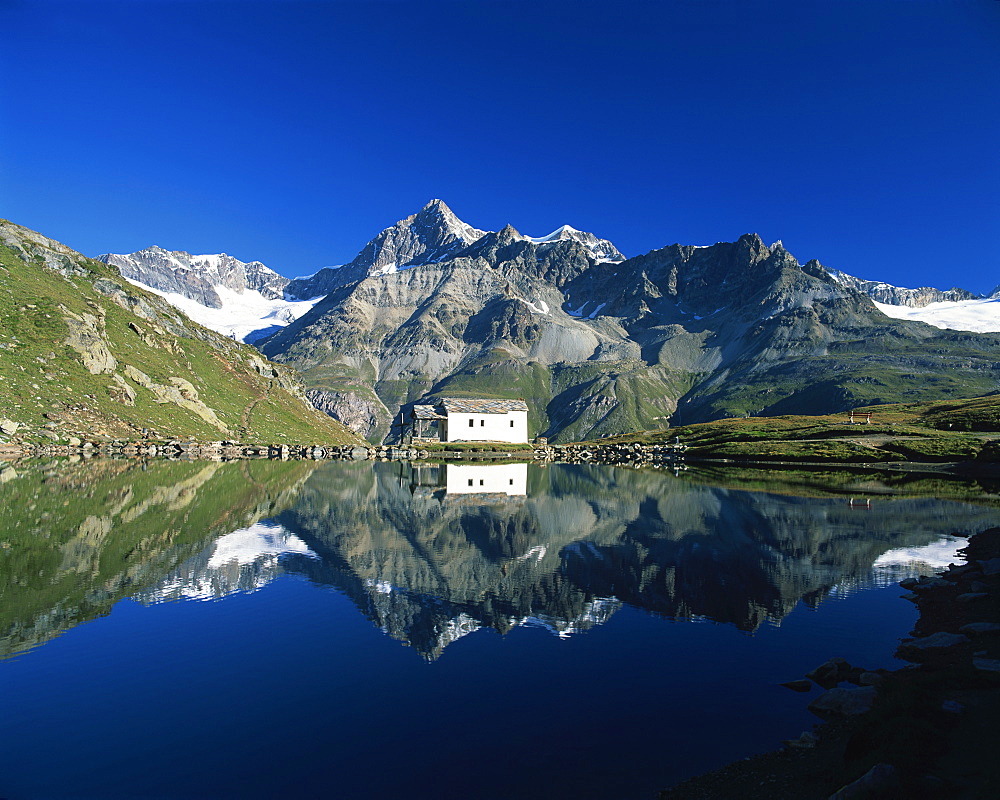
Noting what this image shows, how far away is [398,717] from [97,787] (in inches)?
213

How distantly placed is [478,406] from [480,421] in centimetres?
331

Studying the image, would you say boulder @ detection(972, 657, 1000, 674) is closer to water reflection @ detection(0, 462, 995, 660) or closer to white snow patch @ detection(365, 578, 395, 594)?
water reflection @ detection(0, 462, 995, 660)

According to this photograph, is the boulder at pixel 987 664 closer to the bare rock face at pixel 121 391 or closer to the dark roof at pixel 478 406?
the bare rock face at pixel 121 391

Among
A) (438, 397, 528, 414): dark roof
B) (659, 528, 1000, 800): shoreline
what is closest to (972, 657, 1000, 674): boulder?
(659, 528, 1000, 800): shoreline

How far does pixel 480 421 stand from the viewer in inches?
4961

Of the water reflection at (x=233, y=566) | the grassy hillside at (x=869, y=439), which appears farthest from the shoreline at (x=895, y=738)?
the grassy hillside at (x=869, y=439)

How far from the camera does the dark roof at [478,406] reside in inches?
4924

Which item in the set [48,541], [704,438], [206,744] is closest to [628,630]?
[206,744]

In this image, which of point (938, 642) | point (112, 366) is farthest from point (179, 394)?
point (938, 642)

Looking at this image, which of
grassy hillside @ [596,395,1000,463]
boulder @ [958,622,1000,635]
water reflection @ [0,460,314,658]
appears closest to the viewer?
boulder @ [958,622,1000,635]

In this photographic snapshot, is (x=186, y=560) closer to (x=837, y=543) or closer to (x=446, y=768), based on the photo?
(x=446, y=768)

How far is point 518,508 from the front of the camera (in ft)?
153

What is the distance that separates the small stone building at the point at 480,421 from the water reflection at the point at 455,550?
71.7 meters

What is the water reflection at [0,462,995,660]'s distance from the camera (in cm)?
2052
